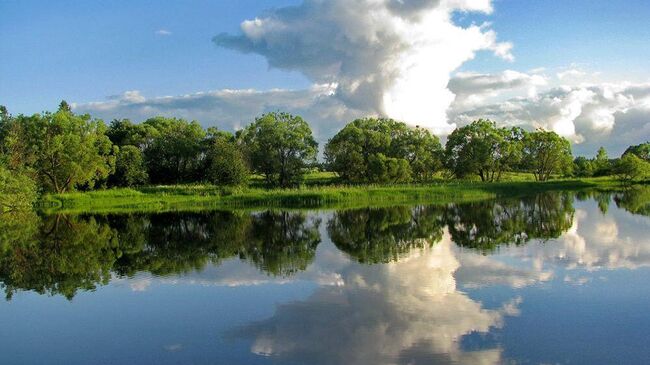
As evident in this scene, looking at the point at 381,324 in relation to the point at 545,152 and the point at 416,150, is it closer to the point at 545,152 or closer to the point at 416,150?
the point at 416,150

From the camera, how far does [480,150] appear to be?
78.2 meters

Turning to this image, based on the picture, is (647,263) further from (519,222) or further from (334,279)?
(519,222)

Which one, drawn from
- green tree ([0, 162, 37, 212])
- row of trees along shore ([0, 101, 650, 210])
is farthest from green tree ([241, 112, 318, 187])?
green tree ([0, 162, 37, 212])

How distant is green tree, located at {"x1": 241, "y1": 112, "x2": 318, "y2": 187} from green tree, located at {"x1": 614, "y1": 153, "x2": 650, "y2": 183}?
2077 inches

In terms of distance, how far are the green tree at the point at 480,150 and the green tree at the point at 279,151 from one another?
23061 mm

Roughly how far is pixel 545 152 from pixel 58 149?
73212 mm

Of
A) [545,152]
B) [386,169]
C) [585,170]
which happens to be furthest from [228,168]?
[585,170]

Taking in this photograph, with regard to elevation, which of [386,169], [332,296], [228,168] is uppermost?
[228,168]

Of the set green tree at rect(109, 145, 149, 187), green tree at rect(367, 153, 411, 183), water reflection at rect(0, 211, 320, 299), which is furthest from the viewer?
green tree at rect(367, 153, 411, 183)

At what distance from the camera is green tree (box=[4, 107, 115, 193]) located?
56.7 metres

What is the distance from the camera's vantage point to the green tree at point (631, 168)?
84688mm

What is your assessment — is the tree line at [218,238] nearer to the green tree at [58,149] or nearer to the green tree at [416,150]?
the green tree at [58,149]

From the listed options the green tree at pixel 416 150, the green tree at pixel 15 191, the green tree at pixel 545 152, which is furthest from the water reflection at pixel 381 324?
the green tree at pixel 545 152

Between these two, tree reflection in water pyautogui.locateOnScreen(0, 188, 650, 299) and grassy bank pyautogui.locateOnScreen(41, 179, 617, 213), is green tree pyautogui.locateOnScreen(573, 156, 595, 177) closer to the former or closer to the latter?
grassy bank pyautogui.locateOnScreen(41, 179, 617, 213)
